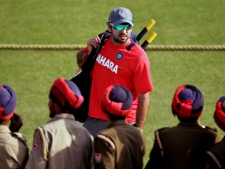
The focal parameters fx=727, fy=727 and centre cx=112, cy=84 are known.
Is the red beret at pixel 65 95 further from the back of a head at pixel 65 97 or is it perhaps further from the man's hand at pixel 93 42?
the man's hand at pixel 93 42

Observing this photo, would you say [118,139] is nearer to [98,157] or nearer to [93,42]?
[98,157]

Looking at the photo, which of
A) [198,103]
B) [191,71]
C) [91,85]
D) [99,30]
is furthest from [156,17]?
[198,103]

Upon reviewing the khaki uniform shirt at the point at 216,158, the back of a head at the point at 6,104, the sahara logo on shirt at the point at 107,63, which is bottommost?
the khaki uniform shirt at the point at 216,158

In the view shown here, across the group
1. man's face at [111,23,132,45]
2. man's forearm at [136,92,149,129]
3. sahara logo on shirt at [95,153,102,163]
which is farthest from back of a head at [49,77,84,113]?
man's face at [111,23,132,45]

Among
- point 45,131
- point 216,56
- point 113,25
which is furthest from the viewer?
point 216,56

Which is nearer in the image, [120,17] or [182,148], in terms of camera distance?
[182,148]

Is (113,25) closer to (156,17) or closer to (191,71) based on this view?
(191,71)

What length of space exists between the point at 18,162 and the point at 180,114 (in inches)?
52.2

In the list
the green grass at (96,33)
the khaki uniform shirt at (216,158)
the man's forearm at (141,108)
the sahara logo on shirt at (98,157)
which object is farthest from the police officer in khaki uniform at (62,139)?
the green grass at (96,33)

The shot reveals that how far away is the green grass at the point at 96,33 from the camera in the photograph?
921 centimetres

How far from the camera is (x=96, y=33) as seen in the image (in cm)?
1119

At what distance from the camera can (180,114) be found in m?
5.71

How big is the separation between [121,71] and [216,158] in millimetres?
1741

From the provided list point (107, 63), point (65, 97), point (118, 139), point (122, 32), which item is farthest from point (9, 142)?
point (122, 32)
